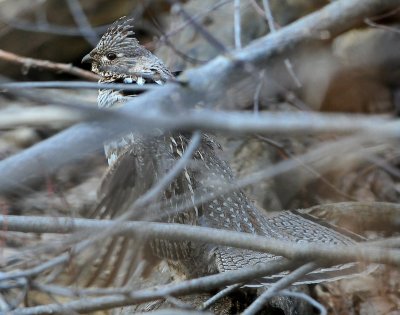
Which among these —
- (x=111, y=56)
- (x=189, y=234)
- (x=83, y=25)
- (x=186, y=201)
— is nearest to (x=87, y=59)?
(x=111, y=56)

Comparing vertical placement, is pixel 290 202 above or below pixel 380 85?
below

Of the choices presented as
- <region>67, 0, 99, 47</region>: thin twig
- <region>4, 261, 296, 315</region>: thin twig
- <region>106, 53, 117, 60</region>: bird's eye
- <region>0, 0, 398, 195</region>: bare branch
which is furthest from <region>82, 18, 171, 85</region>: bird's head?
<region>4, 261, 296, 315</region>: thin twig

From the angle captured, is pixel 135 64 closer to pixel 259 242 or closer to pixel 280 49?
pixel 280 49

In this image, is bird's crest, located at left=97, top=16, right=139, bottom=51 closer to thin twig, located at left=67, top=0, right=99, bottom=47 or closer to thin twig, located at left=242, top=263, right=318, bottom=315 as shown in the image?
thin twig, located at left=67, top=0, right=99, bottom=47

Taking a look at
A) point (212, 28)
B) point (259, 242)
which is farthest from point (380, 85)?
point (259, 242)

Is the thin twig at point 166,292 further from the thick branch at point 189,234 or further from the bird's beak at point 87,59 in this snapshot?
the bird's beak at point 87,59

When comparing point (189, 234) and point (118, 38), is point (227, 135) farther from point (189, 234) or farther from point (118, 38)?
point (118, 38)
